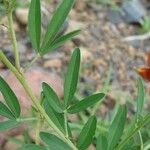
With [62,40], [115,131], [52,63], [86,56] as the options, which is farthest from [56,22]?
[86,56]

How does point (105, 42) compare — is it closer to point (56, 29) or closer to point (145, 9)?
point (145, 9)

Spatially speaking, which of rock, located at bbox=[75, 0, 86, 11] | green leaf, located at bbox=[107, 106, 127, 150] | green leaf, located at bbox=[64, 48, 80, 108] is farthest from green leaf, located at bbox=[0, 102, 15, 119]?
rock, located at bbox=[75, 0, 86, 11]

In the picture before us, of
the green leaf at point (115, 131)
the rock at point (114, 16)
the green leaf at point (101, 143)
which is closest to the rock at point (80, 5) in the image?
the rock at point (114, 16)

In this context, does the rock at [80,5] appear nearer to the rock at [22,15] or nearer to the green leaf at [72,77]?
the rock at [22,15]

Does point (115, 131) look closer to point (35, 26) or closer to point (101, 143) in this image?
point (101, 143)

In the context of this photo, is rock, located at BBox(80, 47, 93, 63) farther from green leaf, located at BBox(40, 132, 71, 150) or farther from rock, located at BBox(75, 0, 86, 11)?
green leaf, located at BBox(40, 132, 71, 150)

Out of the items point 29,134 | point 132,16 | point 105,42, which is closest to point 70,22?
point 105,42
